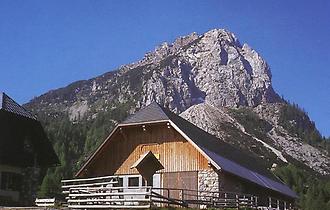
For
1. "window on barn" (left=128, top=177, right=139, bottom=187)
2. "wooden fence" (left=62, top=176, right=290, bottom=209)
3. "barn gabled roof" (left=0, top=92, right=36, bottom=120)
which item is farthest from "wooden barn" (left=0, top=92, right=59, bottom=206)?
"wooden fence" (left=62, top=176, right=290, bottom=209)

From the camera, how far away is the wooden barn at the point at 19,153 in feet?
139

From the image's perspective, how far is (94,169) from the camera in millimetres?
44312

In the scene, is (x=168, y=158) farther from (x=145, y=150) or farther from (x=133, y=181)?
(x=133, y=181)

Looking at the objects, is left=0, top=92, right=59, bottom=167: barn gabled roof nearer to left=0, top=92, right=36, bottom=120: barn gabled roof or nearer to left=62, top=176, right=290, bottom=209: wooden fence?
left=0, top=92, right=36, bottom=120: barn gabled roof

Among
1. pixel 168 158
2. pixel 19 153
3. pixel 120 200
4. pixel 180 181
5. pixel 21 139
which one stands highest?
pixel 21 139

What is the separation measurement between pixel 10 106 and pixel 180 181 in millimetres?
13697

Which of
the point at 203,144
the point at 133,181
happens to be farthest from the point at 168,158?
the point at 133,181

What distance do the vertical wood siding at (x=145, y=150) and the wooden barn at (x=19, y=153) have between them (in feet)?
14.2

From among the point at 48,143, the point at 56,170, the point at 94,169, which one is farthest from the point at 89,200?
the point at 56,170

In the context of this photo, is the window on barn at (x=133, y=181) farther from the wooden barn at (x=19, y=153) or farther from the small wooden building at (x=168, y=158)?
the wooden barn at (x=19, y=153)

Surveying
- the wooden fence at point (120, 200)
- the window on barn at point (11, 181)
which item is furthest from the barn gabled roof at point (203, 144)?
the window on barn at point (11, 181)

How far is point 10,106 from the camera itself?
44344 millimetres

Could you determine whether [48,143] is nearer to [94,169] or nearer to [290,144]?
[94,169]

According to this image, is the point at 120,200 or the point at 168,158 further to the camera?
the point at 168,158
